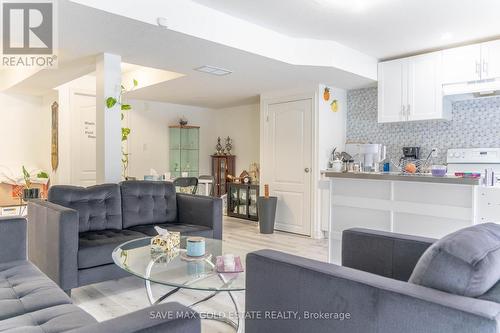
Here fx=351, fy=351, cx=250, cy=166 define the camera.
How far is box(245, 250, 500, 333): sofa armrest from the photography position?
101 cm

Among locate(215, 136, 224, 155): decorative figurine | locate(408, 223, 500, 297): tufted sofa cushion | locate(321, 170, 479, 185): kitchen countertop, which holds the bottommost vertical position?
locate(408, 223, 500, 297): tufted sofa cushion

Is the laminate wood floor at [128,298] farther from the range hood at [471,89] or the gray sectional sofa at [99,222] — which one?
the range hood at [471,89]

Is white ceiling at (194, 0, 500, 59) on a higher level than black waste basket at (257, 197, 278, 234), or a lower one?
higher

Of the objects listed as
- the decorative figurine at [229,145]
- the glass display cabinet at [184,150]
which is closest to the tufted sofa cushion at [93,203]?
the glass display cabinet at [184,150]

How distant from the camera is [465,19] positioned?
11.3 ft

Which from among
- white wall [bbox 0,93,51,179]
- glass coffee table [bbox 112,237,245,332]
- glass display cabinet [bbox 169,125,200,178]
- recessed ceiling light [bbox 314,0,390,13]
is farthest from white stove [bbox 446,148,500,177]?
white wall [bbox 0,93,51,179]

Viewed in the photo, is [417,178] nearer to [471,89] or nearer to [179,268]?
[471,89]

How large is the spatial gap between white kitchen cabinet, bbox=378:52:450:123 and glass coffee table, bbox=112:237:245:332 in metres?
3.17

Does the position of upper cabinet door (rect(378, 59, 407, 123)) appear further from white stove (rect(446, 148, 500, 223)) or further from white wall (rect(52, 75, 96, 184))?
white wall (rect(52, 75, 96, 184))

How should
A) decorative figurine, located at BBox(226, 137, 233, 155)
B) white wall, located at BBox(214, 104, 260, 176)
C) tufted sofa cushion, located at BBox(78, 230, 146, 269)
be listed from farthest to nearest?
decorative figurine, located at BBox(226, 137, 233, 155)
white wall, located at BBox(214, 104, 260, 176)
tufted sofa cushion, located at BBox(78, 230, 146, 269)

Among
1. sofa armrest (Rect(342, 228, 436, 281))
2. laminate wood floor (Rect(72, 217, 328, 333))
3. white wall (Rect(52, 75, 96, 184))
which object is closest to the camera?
sofa armrest (Rect(342, 228, 436, 281))

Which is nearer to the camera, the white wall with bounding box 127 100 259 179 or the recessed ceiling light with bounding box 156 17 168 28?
the recessed ceiling light with bounding box 156 17 168 28

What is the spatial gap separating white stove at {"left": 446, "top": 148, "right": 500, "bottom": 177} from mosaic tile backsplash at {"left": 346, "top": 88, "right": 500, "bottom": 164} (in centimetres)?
10

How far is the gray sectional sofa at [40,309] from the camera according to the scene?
3.32ft
